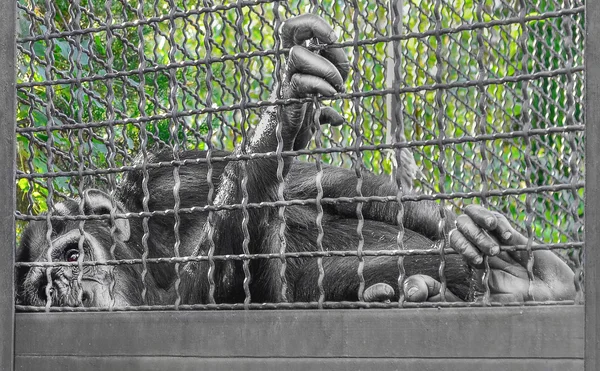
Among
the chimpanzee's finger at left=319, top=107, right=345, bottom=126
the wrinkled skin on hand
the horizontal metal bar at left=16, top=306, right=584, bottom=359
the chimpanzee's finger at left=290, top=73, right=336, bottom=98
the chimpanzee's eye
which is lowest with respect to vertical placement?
the horizontal metal bar at left=16, top=306, right=584, bottom=359

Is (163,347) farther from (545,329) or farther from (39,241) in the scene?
(39,241)

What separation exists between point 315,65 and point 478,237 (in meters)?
0.41

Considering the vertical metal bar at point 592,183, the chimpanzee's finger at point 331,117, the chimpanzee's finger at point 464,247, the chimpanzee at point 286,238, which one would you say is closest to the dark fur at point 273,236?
the chimpanzee at point 286,238

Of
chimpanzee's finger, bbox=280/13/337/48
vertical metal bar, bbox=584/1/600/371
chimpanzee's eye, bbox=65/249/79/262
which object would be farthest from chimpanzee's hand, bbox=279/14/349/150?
chimpanzee's eye, bbox=65/249/79/262

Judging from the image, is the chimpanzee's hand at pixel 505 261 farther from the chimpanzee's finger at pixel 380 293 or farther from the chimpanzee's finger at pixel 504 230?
the chimpanzee's finger at pixel 380 293

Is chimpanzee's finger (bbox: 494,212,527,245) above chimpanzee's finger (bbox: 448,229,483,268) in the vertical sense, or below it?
above

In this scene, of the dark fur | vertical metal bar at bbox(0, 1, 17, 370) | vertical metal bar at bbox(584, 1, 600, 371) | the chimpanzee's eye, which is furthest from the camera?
the chimpanzee's eye

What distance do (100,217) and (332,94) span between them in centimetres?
45

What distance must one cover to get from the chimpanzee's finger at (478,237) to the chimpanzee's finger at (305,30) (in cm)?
39

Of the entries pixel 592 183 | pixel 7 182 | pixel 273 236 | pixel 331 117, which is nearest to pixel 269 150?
pixel 331 117

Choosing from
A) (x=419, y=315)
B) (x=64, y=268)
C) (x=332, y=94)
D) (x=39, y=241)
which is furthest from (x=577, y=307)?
(x=39, y=241)

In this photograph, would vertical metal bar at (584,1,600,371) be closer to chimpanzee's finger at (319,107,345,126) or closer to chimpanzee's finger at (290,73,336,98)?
chimpanzee's finger at (290,73,336,98)

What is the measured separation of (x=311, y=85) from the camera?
1484 mm

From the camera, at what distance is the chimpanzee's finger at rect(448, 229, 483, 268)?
134cm
